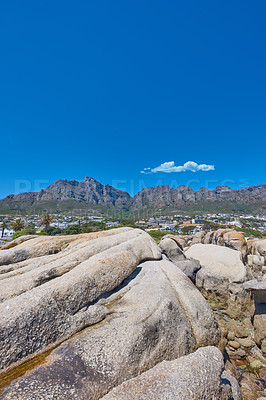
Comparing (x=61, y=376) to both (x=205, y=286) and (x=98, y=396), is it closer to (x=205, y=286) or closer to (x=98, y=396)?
(x=98, y=396)

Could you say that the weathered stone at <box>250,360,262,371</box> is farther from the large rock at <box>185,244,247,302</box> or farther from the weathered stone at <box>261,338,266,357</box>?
the large rock at <box>185,244,247,302</box>

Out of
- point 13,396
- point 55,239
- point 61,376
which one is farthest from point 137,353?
point 55,239

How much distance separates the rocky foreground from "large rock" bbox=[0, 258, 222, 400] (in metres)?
0.02

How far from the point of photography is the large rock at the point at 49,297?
453 centimetres

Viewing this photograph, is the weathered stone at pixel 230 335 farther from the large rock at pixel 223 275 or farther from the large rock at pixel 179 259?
the large rock at pixel 179 259

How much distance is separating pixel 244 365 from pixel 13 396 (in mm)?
10611

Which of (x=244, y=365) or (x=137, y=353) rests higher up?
(x=137, y=353)

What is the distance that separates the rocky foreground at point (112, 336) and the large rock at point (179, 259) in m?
5.59

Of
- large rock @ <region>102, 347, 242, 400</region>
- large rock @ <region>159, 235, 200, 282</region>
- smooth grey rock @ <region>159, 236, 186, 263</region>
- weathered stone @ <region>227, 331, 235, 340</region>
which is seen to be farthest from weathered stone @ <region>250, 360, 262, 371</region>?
smooth grey rock @ <region>159, 236, 186, 263</region>

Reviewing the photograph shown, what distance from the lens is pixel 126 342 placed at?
15.7 ft

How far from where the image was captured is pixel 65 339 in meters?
5.07

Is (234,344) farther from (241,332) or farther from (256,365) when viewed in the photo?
(256,365)

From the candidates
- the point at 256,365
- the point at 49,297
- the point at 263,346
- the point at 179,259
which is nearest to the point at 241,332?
the point at 263,346

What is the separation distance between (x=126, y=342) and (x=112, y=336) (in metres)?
0.42
